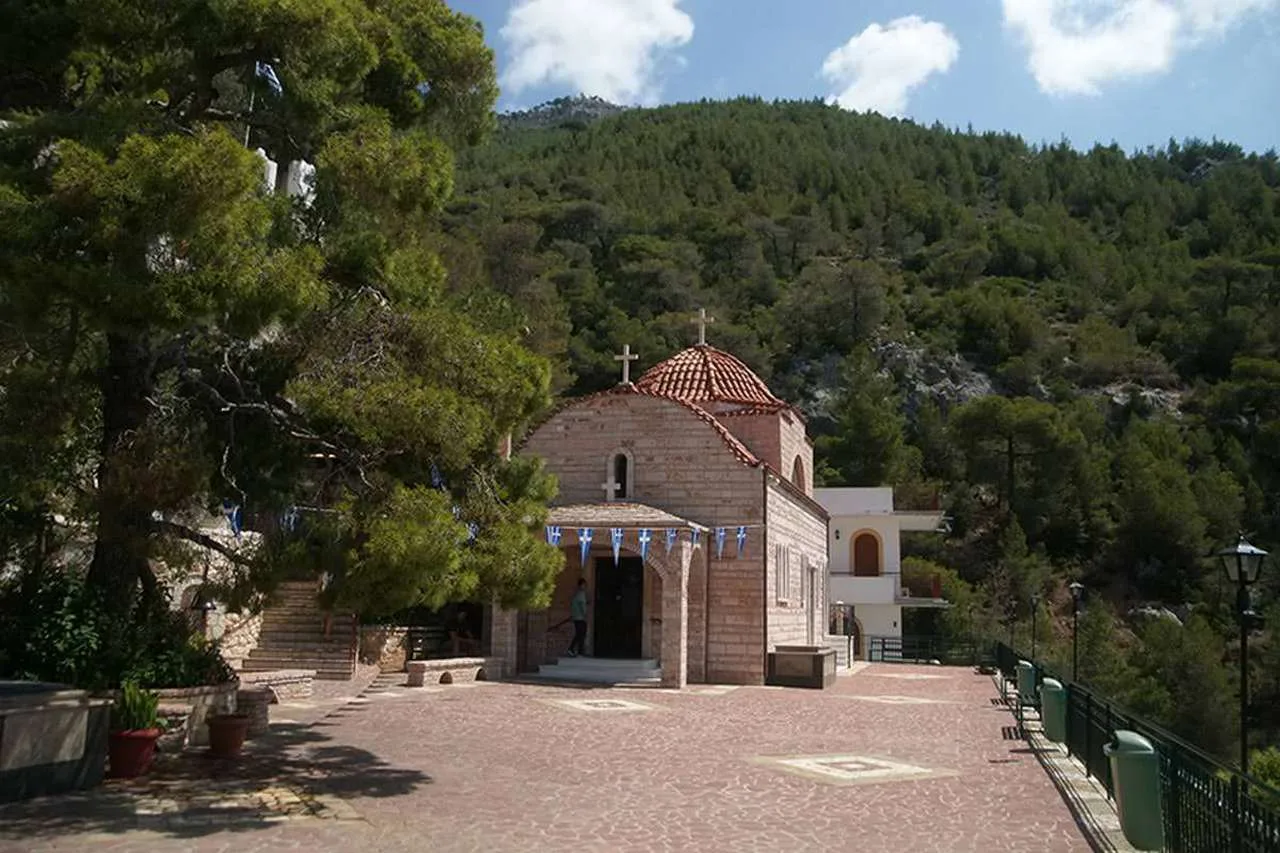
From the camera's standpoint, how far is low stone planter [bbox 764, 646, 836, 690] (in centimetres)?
1881

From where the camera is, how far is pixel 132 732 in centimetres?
820

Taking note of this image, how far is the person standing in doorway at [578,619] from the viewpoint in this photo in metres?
19.5

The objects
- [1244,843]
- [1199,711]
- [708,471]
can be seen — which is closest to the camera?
[1244,843]

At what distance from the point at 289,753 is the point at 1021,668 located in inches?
384

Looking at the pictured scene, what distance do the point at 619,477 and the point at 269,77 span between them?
12571 millimetres

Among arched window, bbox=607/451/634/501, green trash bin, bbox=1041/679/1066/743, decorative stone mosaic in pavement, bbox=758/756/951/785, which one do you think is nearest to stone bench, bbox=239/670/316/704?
arched window, bbox=607/451/634/501

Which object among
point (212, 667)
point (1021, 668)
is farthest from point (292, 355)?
point (1021, 668)

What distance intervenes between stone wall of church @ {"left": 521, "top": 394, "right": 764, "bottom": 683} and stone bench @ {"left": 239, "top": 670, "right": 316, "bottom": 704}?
641cm

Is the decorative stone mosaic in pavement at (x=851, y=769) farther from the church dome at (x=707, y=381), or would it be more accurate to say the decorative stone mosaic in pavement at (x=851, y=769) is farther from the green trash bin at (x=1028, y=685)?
the church dome at (x=707, y=381)

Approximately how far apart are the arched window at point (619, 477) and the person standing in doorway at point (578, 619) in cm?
182

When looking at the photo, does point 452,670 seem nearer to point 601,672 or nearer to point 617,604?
point 601,672

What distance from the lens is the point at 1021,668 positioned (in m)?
14.1

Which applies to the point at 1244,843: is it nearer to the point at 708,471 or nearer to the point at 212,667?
the point at 212,667

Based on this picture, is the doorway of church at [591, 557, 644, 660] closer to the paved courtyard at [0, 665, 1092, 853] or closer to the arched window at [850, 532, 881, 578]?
the paved courtyard at [0, 665, 1092, 853]
